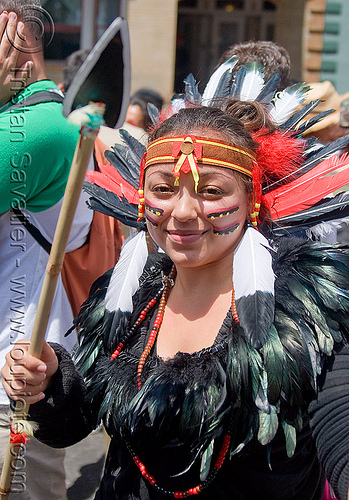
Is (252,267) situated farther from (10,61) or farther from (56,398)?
→ (10,61)

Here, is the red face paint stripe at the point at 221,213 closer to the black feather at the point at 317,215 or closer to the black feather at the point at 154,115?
the black feather at the point at 317,215

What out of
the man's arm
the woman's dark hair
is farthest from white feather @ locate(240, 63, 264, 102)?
the man's arm

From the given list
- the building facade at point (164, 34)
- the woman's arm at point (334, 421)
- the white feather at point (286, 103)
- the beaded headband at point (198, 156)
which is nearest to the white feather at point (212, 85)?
the white feather at point (286, 103)

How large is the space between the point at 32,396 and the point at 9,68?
115 cm

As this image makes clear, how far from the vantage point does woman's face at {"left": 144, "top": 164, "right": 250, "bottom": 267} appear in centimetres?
159

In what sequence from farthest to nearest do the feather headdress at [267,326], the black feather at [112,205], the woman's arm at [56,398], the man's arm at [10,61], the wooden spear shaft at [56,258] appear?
the man's arm at [10,61] < the black feather at [112,205] < the woman's arm at [56,398] < the feather headdress at [267,326] < the wooden spear shaft at [56,258]

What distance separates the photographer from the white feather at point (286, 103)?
6.32ft

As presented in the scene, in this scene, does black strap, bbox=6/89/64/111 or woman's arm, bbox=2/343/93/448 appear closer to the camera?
woman's arm, bbox=2/343/93/448

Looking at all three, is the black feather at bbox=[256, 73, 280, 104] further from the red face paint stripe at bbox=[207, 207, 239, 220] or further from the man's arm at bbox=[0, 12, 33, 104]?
the man's arm at bbox=[0, 12, 33, 104]

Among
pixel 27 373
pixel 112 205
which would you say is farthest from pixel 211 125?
pixel 27 373

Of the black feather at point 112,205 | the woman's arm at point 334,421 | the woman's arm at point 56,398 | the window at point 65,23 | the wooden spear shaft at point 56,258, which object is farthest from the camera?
the window at point 65,23

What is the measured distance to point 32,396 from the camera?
160 centimetres

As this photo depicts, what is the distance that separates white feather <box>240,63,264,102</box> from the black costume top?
52 centimetres

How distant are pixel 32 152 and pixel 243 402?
1057mm
